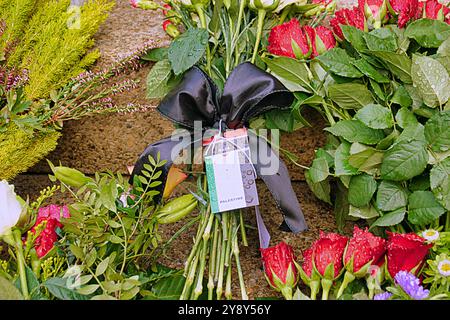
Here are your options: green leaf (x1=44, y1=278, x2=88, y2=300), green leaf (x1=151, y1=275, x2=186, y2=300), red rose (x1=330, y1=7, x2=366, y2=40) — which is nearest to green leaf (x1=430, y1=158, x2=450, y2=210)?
red rose (x1=330, y1=7, x2=366, y2=40)

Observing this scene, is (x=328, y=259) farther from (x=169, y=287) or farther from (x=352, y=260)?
(x=169, y=287)

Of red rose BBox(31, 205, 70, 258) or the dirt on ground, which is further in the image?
the dirt on ground

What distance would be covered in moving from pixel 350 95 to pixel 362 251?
0.31 metres

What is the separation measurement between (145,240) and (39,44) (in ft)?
1.63

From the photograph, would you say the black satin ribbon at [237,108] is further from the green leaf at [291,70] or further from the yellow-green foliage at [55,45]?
the yellow-green foliage at [55,45]

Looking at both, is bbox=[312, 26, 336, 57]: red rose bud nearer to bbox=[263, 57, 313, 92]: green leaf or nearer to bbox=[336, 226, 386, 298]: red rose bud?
bbox=[263, 57, 313, 92]: green leaf

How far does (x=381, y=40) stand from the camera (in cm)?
106

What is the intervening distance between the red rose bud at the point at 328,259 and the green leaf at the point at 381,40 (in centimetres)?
36

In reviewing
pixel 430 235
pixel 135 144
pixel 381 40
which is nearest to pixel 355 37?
pixel 381 40

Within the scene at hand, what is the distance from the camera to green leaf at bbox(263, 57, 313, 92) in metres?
1.08

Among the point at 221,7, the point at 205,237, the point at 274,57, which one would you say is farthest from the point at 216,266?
the point at 221,7

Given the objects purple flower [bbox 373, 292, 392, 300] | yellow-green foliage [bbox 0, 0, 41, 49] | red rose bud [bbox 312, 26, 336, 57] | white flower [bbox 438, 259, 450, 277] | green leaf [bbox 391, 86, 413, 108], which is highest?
yellow-green foliage [bbox 0, 0, 41, 49]

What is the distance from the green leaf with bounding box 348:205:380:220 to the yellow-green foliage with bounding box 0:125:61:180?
1.96ft

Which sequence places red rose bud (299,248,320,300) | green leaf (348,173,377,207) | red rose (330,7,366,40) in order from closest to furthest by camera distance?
red rose bud (299,248,320,300), green leaf (348,173,377,207), red rose (330,7,366,40)
